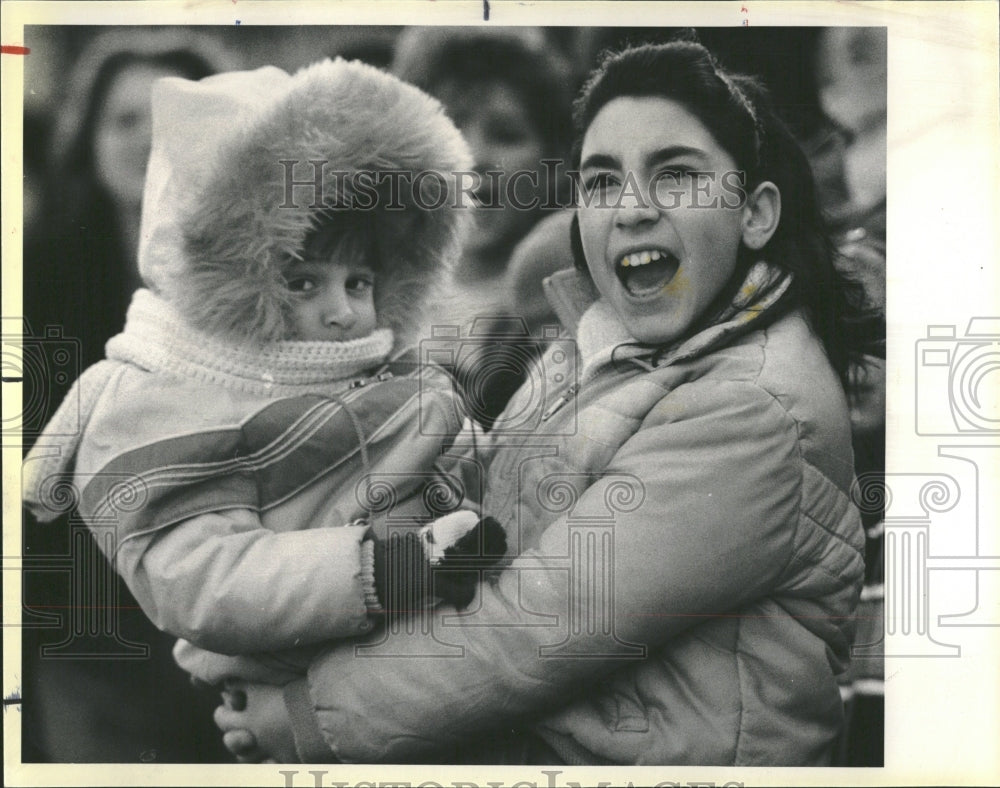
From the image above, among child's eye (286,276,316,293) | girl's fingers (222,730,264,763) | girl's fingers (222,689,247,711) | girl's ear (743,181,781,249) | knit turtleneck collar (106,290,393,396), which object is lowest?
girl's fingers (222,730,264,763)

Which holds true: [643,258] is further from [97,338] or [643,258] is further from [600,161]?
[97,338]

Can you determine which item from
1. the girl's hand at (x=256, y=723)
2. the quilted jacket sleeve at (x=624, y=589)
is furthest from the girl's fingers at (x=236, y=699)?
the quilted jacket sleeve at (x=624, y=589)

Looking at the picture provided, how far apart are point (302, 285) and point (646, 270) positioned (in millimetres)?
611

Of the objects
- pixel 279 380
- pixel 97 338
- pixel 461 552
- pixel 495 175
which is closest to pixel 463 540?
pixel 461 552

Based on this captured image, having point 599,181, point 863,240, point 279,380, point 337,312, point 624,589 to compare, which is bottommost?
point 624,589

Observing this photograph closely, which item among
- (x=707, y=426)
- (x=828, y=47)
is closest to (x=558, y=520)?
(x=707, y=426)

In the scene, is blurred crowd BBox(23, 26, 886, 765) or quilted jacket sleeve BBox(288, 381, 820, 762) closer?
quilted jacket sleeve BBox(288, 381, 820, 762)

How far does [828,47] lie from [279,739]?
5.24 feet

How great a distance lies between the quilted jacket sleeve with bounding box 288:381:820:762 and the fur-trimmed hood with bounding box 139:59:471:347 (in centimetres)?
50

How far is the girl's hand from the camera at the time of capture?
207 cm

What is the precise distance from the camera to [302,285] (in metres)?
2.05

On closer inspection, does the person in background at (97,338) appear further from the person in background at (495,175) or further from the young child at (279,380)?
the person in background at (495,175)

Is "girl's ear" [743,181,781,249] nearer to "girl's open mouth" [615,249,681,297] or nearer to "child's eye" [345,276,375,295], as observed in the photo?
"girl's open mouth" [615,249,681,297]

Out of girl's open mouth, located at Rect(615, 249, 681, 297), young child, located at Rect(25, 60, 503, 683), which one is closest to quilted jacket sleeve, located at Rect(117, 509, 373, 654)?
young child, located at Rect(25, 60, 503, 683)
